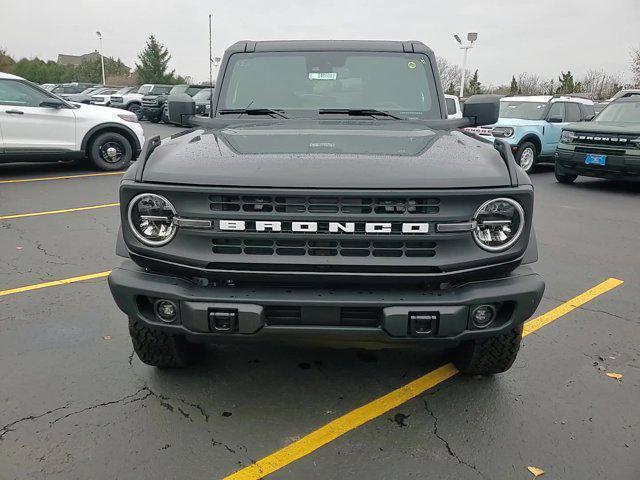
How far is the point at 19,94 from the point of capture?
9219 millimetres

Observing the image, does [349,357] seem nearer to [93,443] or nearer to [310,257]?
[310,257]

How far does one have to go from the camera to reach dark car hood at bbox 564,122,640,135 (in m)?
9.38

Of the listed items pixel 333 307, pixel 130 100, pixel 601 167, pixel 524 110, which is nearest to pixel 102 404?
pixel 333 307

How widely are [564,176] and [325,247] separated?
9940 mm

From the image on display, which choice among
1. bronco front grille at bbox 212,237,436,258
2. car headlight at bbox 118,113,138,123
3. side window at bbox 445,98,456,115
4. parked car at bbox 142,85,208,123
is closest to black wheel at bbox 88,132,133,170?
car headlight at bbox 118,113,138,123

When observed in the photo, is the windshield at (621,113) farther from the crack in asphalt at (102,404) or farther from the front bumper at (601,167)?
the crack in asphalt at (102,404)

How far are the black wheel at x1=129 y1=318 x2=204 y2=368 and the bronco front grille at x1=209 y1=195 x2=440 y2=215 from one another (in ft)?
3.20

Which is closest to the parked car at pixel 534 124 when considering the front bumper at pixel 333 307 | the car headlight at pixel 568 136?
the car headlight at pixel 568 136

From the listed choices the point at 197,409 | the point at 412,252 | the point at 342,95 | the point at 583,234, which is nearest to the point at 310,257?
the point at 412,252

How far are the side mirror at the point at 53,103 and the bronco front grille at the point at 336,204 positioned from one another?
860 cm

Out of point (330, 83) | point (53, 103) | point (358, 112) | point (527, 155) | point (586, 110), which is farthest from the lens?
point (586, 110)

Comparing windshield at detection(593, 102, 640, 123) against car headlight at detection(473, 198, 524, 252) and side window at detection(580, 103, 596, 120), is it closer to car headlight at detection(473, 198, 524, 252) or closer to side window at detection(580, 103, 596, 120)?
side window at detection(580, 103, 596, 120)

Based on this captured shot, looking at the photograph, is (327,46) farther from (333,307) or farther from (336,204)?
(333,307)

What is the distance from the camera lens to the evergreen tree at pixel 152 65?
6294 centimetres
